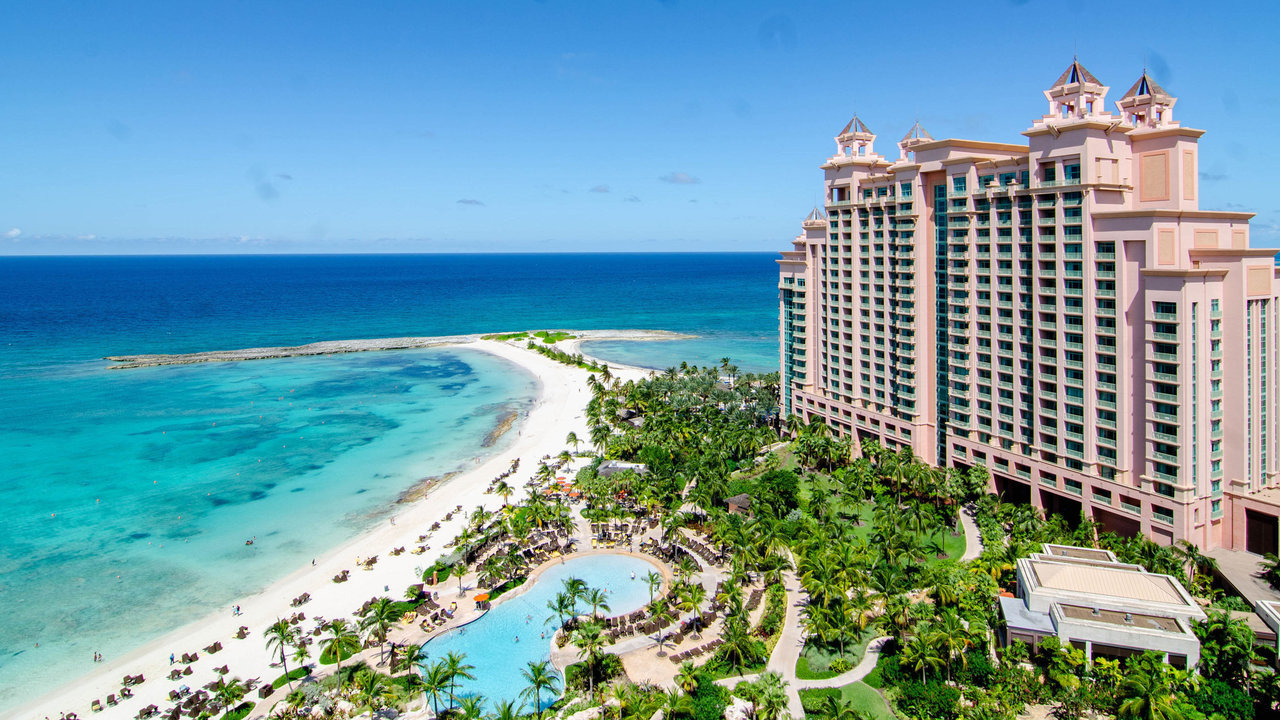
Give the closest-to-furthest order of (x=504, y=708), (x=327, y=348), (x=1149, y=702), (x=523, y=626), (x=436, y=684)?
(x=1149, y=702) → (x=504, y=708) → (x=436, y=684) → (x=523, y=626) → (x=327, y=348)

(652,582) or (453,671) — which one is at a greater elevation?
(652,582)

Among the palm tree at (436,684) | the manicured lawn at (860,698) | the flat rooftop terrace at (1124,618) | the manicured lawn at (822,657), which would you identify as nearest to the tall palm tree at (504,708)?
the palm tree at (436,684)

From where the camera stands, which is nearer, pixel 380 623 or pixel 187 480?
pixel 380 623

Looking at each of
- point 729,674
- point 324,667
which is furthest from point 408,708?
point 729,674

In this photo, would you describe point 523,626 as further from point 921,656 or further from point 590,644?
point 921,656

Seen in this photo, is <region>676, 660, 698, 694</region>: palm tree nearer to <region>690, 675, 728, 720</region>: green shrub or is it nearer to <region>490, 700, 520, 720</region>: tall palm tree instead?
<region>690, 675, 728, 720</region>: green shrub

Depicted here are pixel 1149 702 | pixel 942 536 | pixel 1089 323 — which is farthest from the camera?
pixel 942 536

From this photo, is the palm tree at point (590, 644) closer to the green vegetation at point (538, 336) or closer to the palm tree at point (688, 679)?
the palm tree at point (688, 679)

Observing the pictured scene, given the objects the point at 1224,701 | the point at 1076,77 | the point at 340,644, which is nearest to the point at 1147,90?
the point at 1076,77
